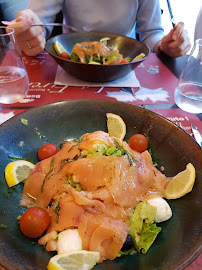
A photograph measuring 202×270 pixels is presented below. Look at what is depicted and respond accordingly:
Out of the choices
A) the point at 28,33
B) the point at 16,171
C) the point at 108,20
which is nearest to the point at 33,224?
the point at 16,171

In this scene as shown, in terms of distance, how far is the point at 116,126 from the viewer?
5.32ft

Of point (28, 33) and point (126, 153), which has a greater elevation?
point (28, 33)

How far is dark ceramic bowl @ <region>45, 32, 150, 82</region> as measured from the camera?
2.02m

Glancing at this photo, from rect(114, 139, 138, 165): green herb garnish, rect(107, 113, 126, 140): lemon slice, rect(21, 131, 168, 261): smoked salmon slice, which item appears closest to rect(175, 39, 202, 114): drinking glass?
rect(107, 113, 126, 140): lemon slice

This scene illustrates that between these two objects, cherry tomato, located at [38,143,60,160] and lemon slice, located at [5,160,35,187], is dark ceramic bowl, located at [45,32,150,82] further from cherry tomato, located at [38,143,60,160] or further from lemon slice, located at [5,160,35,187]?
lemon slice, located at [5,160,35,187]

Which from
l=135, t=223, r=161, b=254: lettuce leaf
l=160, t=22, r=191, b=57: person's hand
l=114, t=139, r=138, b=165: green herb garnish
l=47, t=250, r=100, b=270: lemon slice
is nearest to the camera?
l=47, t=250, r=100, b=270: lemon slice

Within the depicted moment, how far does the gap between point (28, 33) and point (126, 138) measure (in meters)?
1.61

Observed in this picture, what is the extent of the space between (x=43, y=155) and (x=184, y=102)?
122 centimetres

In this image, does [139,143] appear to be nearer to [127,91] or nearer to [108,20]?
[127,91]

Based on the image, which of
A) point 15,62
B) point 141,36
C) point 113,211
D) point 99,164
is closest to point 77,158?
point 99,164

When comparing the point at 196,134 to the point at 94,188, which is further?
the point at 196,134

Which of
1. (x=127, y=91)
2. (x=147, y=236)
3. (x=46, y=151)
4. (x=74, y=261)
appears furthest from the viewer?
(x=127, y=91)

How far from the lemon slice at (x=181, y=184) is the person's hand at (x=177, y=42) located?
74.2 inches

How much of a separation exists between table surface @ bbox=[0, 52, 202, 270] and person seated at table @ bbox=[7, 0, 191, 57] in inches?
8.6
